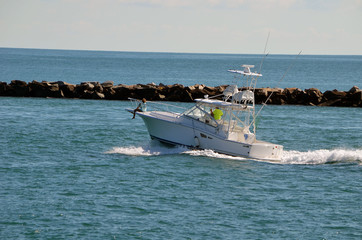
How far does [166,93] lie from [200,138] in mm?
22442

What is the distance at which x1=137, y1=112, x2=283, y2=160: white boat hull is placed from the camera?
80.4 feet

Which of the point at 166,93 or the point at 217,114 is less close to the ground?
the point at 217,114

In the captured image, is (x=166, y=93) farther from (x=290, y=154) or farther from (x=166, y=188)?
(x=166, y=188)

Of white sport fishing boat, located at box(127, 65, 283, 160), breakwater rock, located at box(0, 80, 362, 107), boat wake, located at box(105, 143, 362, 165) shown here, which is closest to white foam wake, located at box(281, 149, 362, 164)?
boat wake, located at box(105, 143, 362, 165)

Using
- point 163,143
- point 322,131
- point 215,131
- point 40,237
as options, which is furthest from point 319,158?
point 40,237

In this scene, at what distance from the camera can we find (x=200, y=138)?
25047mm

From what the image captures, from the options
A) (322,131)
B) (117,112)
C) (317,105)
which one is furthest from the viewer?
(317,105)

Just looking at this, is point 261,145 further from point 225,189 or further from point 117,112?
point 117,112

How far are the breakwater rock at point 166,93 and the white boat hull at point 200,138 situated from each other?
2033cm

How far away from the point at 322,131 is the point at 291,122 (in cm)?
369

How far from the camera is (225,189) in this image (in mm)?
20359

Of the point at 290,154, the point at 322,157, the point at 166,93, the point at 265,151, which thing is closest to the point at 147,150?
the point at 265,151

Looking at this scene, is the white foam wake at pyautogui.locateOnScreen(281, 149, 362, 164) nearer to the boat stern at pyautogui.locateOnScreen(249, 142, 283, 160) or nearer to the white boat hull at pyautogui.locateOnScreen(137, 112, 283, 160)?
the boat stern at pyautogui.locateOnScreen(249, 142, 283, 160)

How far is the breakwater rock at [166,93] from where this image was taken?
4656cm
